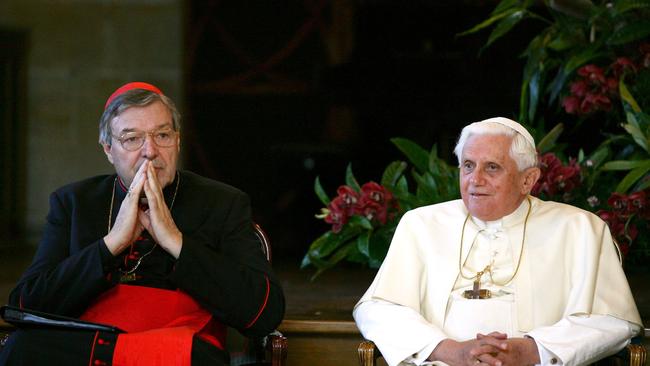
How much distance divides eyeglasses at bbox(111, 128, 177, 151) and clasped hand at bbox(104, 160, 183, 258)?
0.29ft

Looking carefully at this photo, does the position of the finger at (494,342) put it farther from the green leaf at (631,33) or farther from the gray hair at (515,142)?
the green leaf at (631,33)

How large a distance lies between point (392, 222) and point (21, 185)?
367 centimetres

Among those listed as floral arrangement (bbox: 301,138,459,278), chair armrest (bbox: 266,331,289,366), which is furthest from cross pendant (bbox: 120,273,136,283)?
floral arrangement (bbox: 301,138,459,278)

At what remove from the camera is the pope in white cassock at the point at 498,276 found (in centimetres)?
369

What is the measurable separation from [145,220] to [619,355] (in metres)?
1.73

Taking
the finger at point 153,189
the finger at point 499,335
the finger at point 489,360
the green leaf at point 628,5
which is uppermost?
the green leaf at point 628,5

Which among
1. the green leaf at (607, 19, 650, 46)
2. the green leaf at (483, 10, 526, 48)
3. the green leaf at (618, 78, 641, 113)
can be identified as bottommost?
the green leaf at (618, 78, 641, 113)

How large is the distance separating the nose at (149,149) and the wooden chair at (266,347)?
0.51 m

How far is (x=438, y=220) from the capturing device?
404 centimetres

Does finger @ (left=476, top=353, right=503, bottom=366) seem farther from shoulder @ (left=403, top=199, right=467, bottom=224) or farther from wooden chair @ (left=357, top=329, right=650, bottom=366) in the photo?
shoulder @ (left=403, top=199, right=467, bottom=224)

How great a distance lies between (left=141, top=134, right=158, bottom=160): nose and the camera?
12.5ft

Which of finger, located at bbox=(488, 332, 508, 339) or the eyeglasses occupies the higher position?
the eyeglasses

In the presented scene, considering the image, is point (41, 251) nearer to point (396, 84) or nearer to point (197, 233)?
point (197, 233)

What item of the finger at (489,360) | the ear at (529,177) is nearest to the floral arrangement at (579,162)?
the ear at (529,177)
